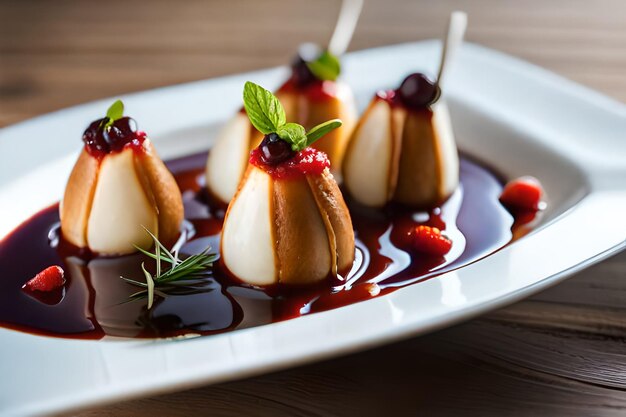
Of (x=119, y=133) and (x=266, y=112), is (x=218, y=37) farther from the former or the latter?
(x=266, y=112)

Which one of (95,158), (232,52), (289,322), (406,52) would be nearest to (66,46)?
(232,52)

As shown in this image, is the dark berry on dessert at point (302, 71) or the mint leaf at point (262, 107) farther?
the dark berry on dessert at point (302, 71)

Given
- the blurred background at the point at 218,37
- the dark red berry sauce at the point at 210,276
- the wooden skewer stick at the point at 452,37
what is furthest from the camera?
the blurred background at the point at 218,37

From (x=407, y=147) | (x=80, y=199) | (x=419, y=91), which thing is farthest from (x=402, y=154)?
(x=80, y=199)

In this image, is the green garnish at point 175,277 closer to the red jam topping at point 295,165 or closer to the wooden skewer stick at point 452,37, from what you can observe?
the red jam topping at point 295,165

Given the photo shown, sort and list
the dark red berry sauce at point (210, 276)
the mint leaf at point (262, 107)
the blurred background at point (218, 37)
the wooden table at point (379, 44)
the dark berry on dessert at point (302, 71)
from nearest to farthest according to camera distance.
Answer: the wooden table at point (379, 44)
the dark red berry sauce at point (210, 276)
the mint leaf at point (262, 107)
the dark berry on dessert at point (302, 71)
the blurred background at point (218, 37)

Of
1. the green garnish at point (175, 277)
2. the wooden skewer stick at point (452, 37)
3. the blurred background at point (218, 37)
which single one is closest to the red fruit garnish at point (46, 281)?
the green garnish at point (175, 277)
